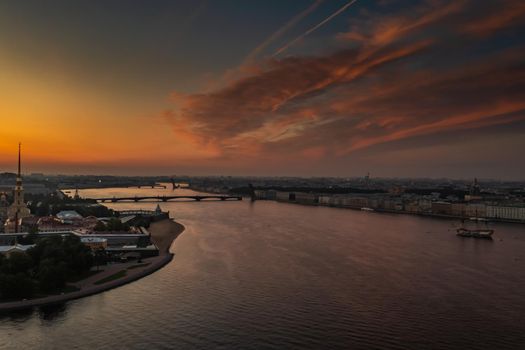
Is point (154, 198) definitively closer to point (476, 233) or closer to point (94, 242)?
point (476, 233)

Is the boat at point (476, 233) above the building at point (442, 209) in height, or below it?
below

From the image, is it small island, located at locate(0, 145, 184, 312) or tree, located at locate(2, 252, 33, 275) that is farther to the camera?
tree, located at locate(2, 252, 33, 275)

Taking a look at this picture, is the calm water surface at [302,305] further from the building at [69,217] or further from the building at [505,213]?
the building at [505,213]

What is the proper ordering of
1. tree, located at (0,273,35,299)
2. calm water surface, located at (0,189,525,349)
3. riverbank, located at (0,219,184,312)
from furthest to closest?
tree, located at (0,273,35,299), riverbank, located at (0,219,184,312), calm water surface, located at (0,189,525,349)

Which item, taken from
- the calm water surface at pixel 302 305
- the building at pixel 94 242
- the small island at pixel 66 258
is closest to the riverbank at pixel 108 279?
the small island at pixel 66 258

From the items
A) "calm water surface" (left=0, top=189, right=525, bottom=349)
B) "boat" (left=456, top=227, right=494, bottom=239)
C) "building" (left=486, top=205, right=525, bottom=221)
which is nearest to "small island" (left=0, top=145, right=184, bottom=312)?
"calm water surface" (left=0, top=189, right=525, bottom=349)

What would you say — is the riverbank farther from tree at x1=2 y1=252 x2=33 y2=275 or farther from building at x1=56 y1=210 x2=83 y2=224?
building at x1=56 y1=210 x2=83 y2=224

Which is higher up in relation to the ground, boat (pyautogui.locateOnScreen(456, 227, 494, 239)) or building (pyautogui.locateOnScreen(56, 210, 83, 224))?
building (pyautogui.locateOnScreen(56, 210, 83, 224))

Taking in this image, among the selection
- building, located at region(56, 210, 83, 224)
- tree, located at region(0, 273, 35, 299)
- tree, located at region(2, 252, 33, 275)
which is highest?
Answer: building, located at region(56, 210, 83, 224)

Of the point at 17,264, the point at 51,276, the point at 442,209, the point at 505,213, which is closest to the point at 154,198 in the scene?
the point at 442,209
